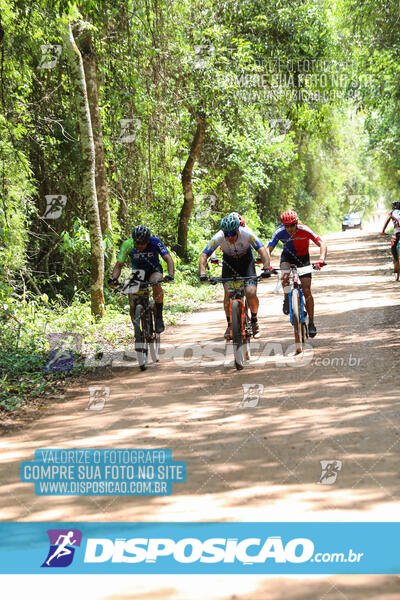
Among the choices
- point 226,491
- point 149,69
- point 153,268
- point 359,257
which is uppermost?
point 149,69

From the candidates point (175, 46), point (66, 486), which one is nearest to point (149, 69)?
point (175, 46)

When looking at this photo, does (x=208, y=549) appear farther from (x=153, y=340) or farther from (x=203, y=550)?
(x=153, y=340)

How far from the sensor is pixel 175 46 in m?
18.2

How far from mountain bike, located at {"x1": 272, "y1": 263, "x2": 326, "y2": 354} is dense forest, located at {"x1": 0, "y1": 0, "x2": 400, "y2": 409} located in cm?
371

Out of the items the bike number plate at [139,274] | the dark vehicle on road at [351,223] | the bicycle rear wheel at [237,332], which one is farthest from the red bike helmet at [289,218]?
the dark vehicle on road at [351,223]

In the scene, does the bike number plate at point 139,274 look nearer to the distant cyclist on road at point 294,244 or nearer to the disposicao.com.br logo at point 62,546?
the distant cyclist on road at point 294,244

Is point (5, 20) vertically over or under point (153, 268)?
over

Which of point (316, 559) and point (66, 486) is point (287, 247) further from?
point (316, 559)

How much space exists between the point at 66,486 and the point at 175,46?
15444mm

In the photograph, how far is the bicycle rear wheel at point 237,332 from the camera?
29.9ft

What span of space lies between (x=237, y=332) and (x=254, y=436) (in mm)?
3062

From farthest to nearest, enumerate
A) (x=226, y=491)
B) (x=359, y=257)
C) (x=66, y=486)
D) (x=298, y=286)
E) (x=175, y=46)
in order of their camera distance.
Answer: (x=359, y=257), (x=175, y=46), (x=298, y=286), (x=66, y=486), (x=226, y=491)

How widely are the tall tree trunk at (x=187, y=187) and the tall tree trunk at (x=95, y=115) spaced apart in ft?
23.8

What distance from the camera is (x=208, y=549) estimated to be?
409 cm
